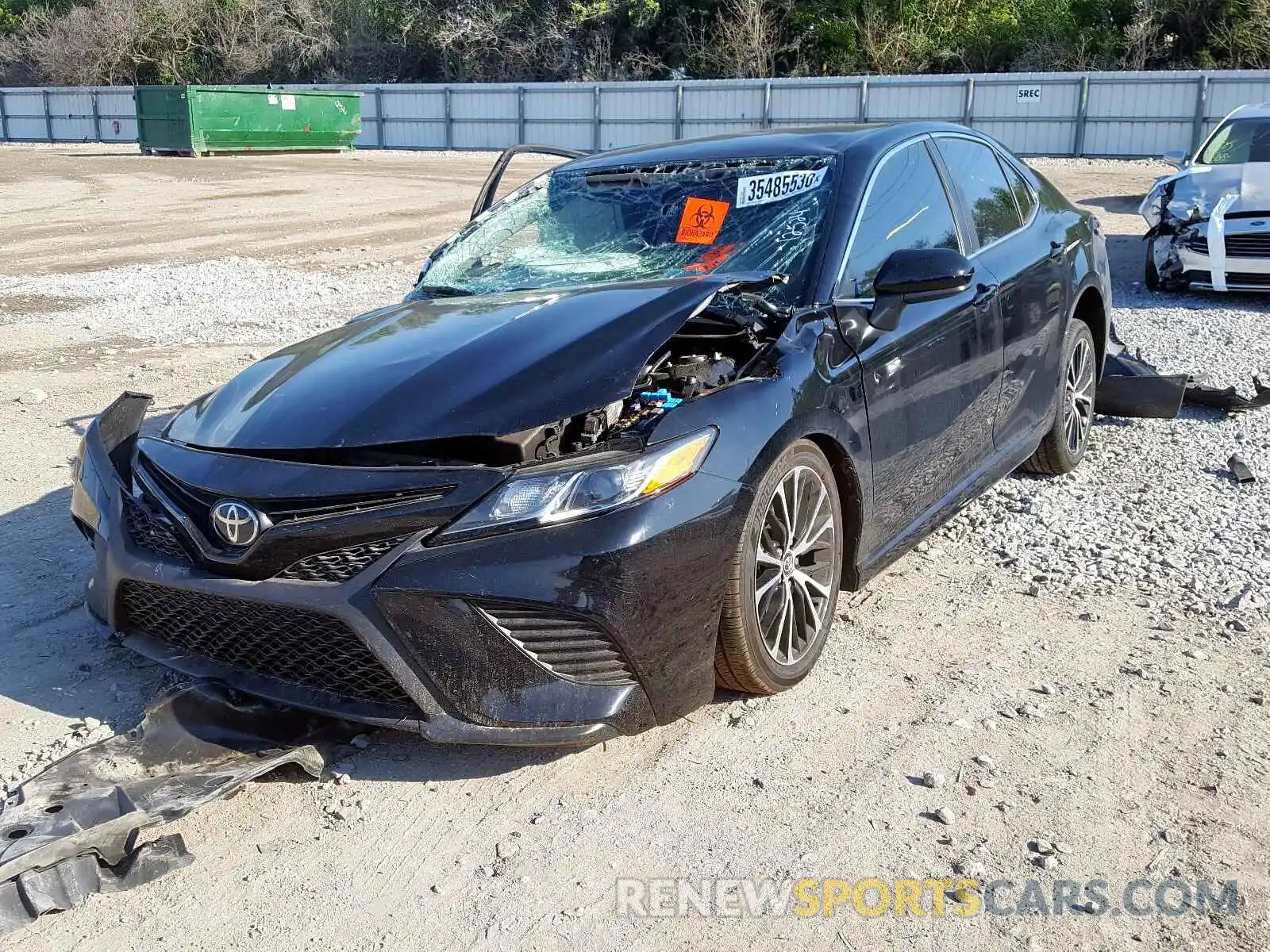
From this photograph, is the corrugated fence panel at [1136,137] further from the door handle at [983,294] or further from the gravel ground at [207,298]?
the door handle at [983,294]

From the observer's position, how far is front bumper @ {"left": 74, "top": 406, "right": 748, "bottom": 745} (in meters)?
2.95

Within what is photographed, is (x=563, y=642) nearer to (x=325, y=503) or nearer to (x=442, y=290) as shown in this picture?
(x=325, y=503)

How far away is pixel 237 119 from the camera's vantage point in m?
34.3

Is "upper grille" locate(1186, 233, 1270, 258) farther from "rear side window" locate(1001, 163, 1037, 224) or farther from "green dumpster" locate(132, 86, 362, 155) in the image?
"green dumpster" locate(132, 86, 362, 155)

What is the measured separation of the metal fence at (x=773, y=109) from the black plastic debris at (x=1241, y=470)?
22461 mm

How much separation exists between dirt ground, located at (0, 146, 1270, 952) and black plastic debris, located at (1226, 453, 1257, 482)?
5.52 feet

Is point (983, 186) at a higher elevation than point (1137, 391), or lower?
higher

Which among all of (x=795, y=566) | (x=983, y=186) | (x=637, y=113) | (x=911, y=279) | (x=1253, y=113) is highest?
(x=637, y=113)

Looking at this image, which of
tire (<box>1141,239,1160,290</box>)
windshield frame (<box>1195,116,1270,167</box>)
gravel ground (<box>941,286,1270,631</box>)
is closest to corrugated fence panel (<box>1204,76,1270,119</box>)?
windshield frame (<box>1195,116,1270,167</box>)

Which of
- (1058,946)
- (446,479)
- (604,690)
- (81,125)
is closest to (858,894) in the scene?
(1058,946)

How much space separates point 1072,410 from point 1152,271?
595 cm

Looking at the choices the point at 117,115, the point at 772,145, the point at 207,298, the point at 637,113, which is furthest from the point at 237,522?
the point at 117,115

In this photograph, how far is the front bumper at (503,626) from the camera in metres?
2.95

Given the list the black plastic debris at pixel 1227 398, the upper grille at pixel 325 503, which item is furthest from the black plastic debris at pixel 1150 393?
the upper grille at pixel 325 503
